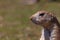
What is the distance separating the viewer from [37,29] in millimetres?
11023

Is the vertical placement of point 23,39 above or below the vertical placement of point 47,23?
above

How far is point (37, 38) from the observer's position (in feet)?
30.3

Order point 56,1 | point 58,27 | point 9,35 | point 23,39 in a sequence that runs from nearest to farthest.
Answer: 1. point 58,27
2. point 23,39
3. point 9,35
4. point 56,1

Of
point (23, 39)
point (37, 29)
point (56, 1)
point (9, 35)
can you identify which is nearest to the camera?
point (23, 39)

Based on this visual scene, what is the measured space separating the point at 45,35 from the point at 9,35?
3890 millimetres

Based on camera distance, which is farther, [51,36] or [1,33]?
[1,33]

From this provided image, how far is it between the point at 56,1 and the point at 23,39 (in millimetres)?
15114

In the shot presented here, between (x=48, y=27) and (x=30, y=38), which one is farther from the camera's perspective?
(x=30, y=38)

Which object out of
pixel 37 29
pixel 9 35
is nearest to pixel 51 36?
pixel 9 35

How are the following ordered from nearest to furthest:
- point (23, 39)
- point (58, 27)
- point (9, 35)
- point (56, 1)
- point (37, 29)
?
point (58, 27) < point (23, 39) < point (9, 35) < point (37, 29) < point (56, 1)

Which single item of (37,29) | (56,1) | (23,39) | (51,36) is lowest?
(51,36)

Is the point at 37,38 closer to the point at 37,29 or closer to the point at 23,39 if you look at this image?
the point at 23,39

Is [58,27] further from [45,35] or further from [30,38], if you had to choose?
[30,38]

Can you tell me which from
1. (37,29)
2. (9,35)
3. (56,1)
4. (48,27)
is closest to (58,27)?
(48,27)
